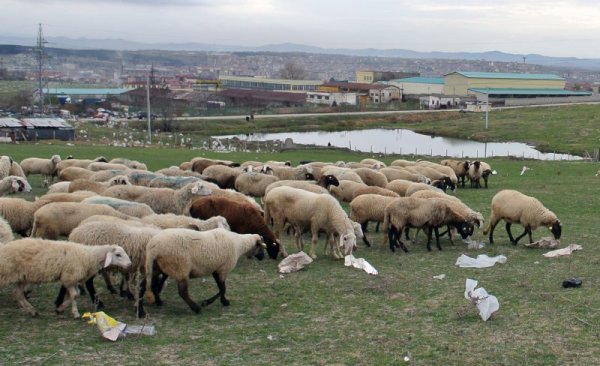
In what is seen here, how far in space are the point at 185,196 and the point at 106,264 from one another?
6069mm

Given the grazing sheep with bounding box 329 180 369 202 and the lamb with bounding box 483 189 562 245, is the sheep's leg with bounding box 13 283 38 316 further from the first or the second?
the grazing sheep with bounding box 329 180 369 202

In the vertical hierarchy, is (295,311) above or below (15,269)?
below

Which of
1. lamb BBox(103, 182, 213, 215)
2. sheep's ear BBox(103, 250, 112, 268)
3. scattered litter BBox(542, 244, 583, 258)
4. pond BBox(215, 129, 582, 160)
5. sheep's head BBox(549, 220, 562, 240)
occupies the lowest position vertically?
pond BBox(215, 129, 582, 160)

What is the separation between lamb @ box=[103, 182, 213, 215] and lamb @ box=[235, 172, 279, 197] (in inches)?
153

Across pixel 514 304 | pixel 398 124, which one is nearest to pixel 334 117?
pixel 398 124

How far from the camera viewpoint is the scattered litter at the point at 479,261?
13.4 m

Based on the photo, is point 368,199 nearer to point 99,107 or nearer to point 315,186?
point 315,186

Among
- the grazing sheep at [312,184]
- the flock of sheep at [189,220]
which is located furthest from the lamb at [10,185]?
the grazing sheep at [312,184]

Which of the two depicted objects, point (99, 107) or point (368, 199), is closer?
point (368, 199)

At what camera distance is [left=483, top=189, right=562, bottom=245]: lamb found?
15.4 meters

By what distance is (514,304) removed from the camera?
10.5 meters

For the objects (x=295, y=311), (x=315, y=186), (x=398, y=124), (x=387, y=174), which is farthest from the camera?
(x=398, y=124)

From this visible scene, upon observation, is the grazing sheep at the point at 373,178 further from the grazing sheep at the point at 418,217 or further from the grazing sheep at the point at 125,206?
the grazing sheep at the point at 125,206

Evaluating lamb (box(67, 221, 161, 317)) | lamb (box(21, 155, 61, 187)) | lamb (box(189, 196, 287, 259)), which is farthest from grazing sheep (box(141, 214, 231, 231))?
lamb (box(21, 155, 61, 187))
